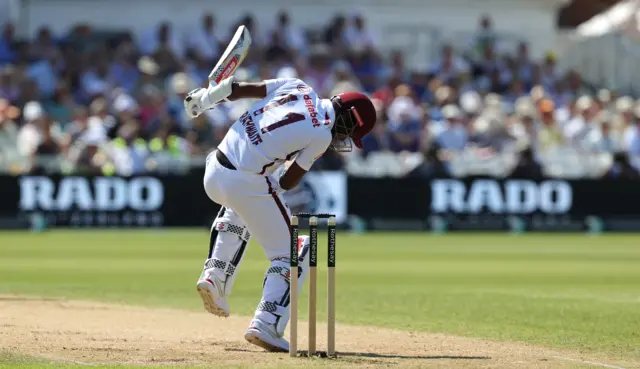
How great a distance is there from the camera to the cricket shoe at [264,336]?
347 inches

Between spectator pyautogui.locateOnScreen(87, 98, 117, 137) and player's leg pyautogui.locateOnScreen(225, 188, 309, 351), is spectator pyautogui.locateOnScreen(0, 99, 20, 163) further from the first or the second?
player's leg pyautogui.locateOnScreen(225, 188, 309, 351)

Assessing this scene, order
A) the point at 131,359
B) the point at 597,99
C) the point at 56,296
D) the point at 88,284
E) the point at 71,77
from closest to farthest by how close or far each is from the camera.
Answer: the point at 131,359 → the point at 56,296 → the point at 88,284 → the point at 71,77 → the point at 597,99

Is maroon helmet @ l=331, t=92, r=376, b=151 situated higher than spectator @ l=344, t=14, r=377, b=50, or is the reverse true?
spectator @ l=344, t=14, r=377, b=50

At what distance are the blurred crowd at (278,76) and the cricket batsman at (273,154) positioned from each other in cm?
1560

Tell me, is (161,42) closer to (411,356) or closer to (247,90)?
(247,90)

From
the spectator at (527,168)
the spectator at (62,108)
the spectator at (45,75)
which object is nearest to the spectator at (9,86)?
the spectator at (45,75)

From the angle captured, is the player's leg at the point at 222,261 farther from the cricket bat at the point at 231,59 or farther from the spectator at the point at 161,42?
the spectator at the point at 161,42

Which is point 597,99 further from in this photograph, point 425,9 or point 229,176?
point 229,176

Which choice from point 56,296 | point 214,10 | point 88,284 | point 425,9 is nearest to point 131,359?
point 56,296

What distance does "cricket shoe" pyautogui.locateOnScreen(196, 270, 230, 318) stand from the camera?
359 inches

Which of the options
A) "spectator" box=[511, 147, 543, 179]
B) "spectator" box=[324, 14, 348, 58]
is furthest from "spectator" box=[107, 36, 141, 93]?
"spectator" box=[511, 147, 543, 179]

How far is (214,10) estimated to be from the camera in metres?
30.8

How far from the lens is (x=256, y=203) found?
352 inches

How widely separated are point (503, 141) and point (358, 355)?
18087 millimetres
